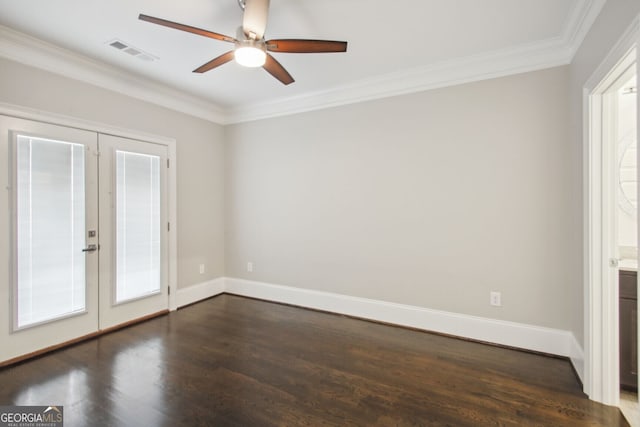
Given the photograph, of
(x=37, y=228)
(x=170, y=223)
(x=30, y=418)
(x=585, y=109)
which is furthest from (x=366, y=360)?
(x=37, y=228)

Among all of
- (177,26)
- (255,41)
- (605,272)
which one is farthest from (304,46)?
(605,272)

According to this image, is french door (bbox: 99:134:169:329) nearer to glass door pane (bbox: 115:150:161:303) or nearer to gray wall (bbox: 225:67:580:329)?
glass door pane (bbox: 115:150:161:303)

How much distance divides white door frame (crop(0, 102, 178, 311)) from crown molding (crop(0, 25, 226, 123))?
0.42 metres

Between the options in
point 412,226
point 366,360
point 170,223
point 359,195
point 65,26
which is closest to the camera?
point 65,26

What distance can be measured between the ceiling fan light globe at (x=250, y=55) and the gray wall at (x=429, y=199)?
1.82 meters

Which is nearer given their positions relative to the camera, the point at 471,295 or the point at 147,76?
the point at 471,295

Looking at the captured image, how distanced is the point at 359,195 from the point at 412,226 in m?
0.73

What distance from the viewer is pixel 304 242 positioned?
400cm

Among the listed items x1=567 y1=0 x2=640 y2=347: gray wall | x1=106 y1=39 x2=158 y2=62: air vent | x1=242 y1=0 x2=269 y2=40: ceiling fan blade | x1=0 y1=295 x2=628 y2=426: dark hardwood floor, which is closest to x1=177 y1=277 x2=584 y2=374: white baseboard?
x1=0 y1=295 x2=628 y2=426: dark hardwood floor

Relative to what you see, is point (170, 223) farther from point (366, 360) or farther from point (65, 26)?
point (366, 360)

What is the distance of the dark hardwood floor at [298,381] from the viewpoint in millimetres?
1901

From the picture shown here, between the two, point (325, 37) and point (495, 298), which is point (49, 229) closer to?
point (325, 37)

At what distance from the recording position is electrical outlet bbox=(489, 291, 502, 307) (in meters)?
2.89

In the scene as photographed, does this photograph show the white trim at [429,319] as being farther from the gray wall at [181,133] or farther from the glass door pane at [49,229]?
the glass door pane at [49,229]
